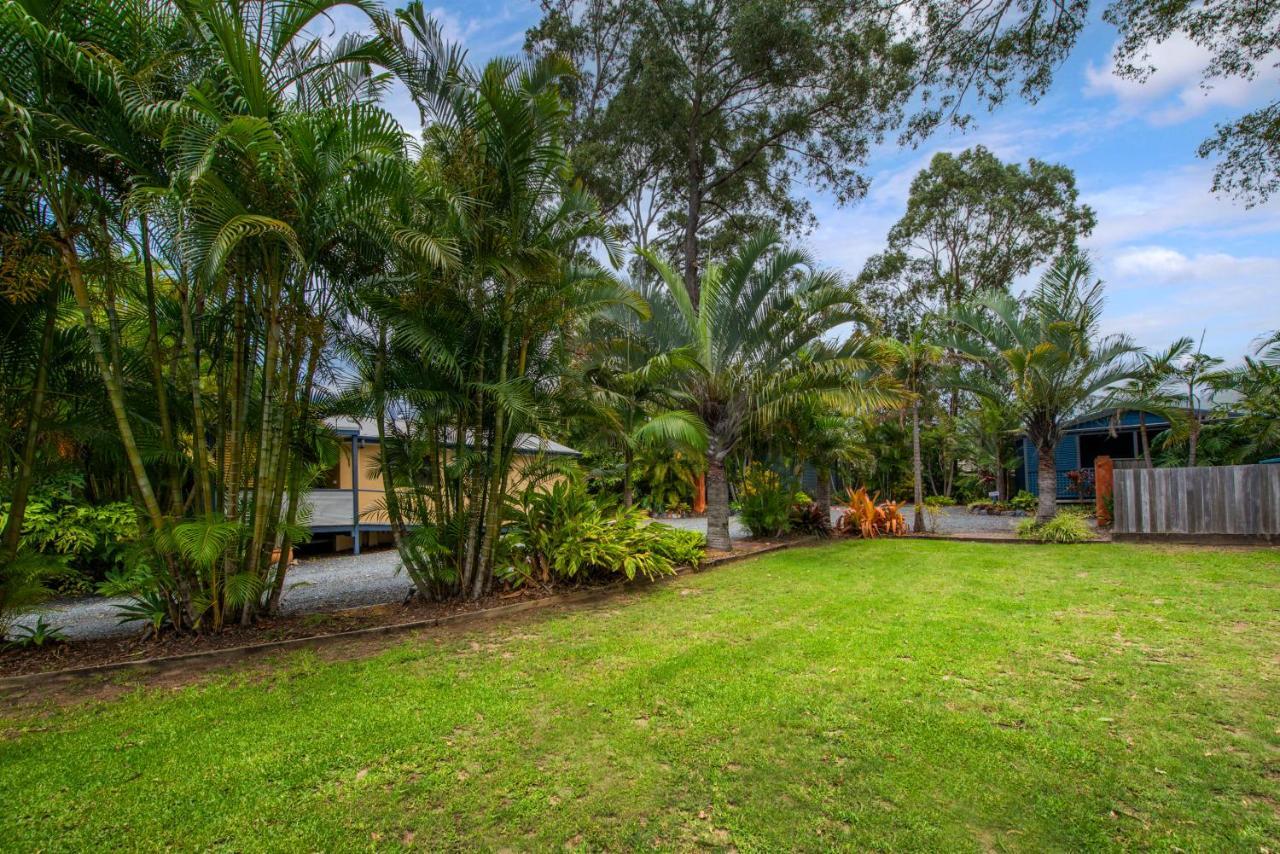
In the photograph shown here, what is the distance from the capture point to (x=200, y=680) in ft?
13.8

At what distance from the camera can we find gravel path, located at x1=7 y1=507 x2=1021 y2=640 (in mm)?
6180

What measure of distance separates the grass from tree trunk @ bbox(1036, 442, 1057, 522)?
646 centimetres

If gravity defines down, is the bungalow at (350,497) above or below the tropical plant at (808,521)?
above

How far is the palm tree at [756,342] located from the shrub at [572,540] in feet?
8.42

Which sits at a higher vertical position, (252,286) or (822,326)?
(822,326)

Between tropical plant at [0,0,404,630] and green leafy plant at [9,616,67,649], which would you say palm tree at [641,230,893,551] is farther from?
green leafy plant at [9,616,67,649]

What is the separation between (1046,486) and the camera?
11539mm

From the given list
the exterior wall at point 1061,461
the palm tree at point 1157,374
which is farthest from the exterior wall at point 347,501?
the exterior wall at point 1061,461

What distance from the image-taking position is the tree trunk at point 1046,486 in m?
11.4

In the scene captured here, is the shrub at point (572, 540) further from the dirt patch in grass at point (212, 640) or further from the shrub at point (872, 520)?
the shrub at point (872, 520)

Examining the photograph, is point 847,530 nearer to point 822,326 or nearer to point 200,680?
point 822,326

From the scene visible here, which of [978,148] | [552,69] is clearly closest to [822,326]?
[552,69]

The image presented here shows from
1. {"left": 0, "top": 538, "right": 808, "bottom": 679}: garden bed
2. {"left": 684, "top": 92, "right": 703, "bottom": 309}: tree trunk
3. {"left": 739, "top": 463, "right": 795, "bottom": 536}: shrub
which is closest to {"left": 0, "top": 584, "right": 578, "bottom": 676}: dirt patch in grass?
{"left": 0, "top": 538, "right": 808, "bottom": 679}: garden bed

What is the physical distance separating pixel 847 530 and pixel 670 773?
1083 centimetres
